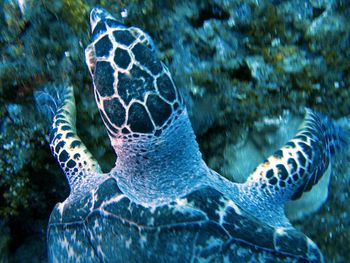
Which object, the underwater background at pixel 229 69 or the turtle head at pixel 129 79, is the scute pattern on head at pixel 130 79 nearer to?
the turtle head at pixel 129 79

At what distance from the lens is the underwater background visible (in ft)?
Answer: 7.19

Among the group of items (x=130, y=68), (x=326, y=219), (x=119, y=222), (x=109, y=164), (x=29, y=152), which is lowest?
(x=326, y=219)

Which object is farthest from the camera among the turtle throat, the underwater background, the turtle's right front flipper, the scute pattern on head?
the turtle's right front flipper

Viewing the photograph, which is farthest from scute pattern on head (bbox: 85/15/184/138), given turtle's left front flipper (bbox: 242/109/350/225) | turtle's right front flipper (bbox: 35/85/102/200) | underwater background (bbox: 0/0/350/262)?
turtle's left front flipper (bbox: 242/109/350/225)

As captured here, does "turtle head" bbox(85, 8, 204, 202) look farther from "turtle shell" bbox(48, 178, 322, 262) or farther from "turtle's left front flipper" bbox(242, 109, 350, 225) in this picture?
"turtle's left front flipper" bbox(242, 109, 350, 225)

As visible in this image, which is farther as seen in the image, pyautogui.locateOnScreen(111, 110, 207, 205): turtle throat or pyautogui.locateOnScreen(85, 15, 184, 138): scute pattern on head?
pyautogui.locateOnScreen(111, 110, 207, 205): turtle throat

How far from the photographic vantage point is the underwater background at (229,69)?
86.3 inches

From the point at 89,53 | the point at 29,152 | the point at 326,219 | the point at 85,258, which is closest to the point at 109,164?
the point at 29,152

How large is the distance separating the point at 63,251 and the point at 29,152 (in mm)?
928

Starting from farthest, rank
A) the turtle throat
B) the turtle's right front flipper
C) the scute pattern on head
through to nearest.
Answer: the turtle's right front flipper
the turtle throat
the scute pattern on head

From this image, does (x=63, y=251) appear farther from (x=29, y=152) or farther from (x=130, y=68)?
(x=130, y=68)

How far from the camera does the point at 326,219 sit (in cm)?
249

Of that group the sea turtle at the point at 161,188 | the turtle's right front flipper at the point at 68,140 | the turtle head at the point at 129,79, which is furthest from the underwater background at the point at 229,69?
the turtle head at the point at 129,79

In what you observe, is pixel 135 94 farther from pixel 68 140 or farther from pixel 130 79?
pixel 68 140
